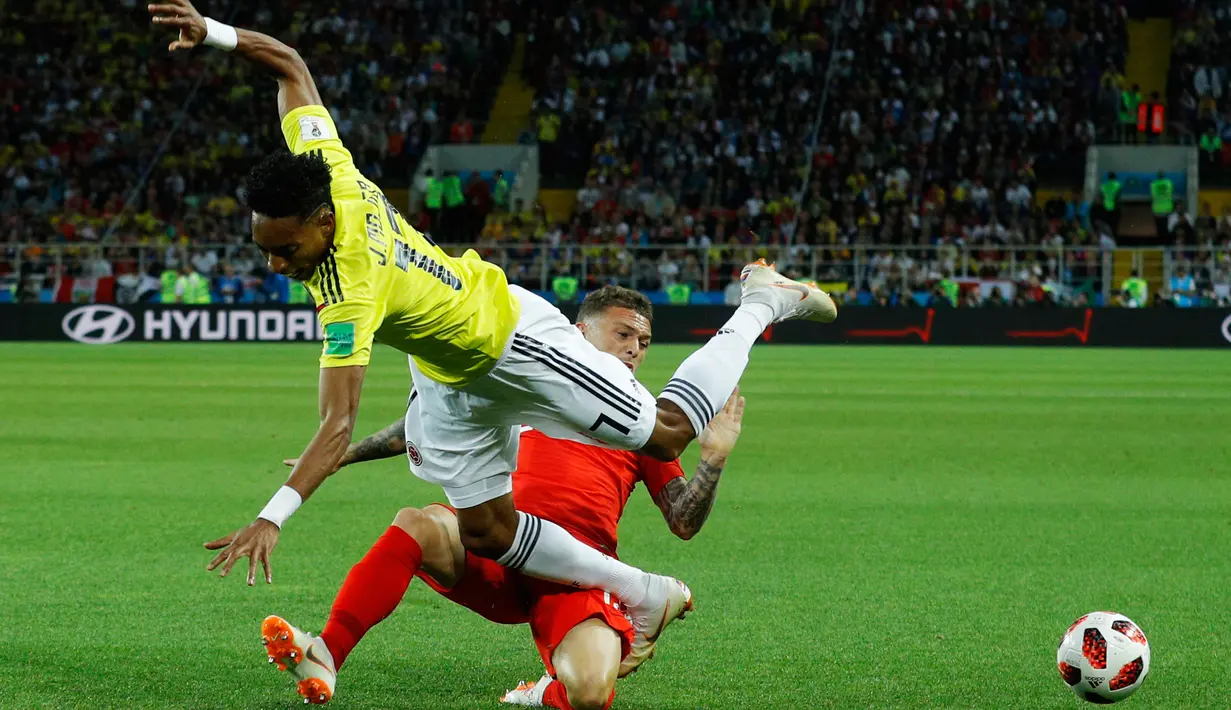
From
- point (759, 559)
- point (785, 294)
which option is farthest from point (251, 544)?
point (759, 559)

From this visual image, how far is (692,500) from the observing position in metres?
5.17

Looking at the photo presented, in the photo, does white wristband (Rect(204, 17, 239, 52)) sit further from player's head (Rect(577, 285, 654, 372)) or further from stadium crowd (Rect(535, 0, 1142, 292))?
stadium crowd (Rect(535, 0, 1142, 292))

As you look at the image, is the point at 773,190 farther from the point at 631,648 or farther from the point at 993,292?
the point at 631,648

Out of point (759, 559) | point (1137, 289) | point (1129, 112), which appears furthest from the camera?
point (1129, 112)

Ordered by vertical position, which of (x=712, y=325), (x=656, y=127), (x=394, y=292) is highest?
(x=656, y=127)

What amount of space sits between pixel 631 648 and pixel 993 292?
23.9 meters

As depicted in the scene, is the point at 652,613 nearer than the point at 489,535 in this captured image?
No

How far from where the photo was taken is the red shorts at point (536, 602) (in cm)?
482

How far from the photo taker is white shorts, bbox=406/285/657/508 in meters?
4.96

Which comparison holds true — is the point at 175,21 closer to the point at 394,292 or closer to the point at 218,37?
the point at 218,37

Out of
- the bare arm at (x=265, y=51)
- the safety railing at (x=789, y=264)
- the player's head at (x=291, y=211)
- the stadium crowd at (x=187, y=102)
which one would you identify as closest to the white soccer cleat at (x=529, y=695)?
the player's head at (x=291, y=211)

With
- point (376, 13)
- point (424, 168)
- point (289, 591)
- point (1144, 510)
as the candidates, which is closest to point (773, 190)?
point (424, 168)

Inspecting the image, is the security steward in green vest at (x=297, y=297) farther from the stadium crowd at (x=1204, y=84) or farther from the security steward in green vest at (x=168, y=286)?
the stadium crowd at (x=1204, y=84)

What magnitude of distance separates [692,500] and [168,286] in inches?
966
